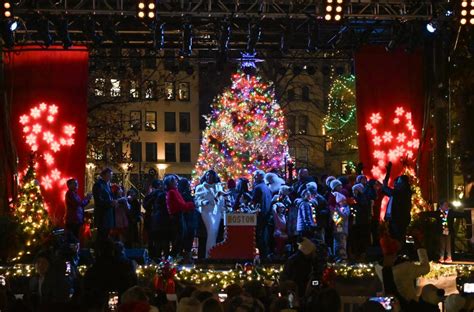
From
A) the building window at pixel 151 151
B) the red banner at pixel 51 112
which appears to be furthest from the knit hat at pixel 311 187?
the building window at pixel 151 151

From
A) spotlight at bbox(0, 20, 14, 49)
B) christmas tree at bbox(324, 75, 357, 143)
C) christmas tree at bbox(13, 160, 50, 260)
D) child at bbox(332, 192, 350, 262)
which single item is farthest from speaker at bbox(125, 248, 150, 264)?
christmas tree at bbox(324, 75, 357, 143)

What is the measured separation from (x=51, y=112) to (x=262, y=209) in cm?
588

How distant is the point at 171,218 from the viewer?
834 inches

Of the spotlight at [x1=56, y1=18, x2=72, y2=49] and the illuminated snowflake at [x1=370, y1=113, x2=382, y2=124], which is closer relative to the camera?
the spotlight at [x1=56, y1=18, x2=72, y2=49]

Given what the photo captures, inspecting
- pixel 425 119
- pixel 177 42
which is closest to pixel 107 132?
pixel 177 42

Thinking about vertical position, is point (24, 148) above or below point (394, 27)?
Result: below

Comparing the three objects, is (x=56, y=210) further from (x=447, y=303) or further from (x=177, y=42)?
(x=447, y=303)

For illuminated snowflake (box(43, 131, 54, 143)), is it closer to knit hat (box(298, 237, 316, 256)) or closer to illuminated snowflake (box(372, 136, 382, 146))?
illuminated snowflake (box(372, 136, 382, 146))

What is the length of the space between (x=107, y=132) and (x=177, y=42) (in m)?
13.6

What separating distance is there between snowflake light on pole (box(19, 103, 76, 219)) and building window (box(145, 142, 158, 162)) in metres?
48.2

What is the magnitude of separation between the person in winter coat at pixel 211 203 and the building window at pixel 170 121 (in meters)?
50.9

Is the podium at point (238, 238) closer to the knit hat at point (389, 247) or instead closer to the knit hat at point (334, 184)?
the knit hat at point (334, 184)

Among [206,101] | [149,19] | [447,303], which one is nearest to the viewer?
[447,303]

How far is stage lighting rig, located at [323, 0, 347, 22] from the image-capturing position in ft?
67.5
